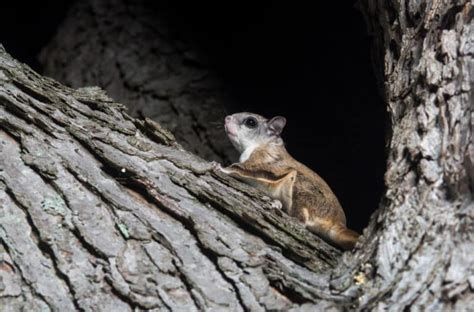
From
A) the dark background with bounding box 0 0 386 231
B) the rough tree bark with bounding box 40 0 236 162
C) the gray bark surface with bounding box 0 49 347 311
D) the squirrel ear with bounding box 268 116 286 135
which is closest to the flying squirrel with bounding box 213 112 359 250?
the squirrel ear with bounding box 268 116 286 135

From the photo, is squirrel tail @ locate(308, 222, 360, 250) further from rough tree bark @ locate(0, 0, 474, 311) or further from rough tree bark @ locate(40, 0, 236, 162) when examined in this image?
rough tree bark @ locate(40, 0, 236, 162)

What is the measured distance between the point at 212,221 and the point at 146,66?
2885 millimetres

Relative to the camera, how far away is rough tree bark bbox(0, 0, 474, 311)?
2.02 metres

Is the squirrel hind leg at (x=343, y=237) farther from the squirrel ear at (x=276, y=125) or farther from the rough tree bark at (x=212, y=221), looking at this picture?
the squirrel ear at (x=276, y=125)

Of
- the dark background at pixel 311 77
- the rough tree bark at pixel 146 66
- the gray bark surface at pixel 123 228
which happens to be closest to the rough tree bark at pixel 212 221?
the gray bark surface at pixel 123 228

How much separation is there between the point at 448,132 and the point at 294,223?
71 cm

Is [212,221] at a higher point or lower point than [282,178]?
lower

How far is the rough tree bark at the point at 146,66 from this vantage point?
15.8ft

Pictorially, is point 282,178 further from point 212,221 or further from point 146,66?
point 146,66

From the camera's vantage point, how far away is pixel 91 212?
7.29ft

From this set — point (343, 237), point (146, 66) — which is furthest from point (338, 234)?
point (146, 66)

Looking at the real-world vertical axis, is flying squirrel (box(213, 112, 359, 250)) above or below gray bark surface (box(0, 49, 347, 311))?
above

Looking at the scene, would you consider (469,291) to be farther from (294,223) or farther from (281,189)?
(281,189)

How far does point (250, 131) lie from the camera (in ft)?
13.6
